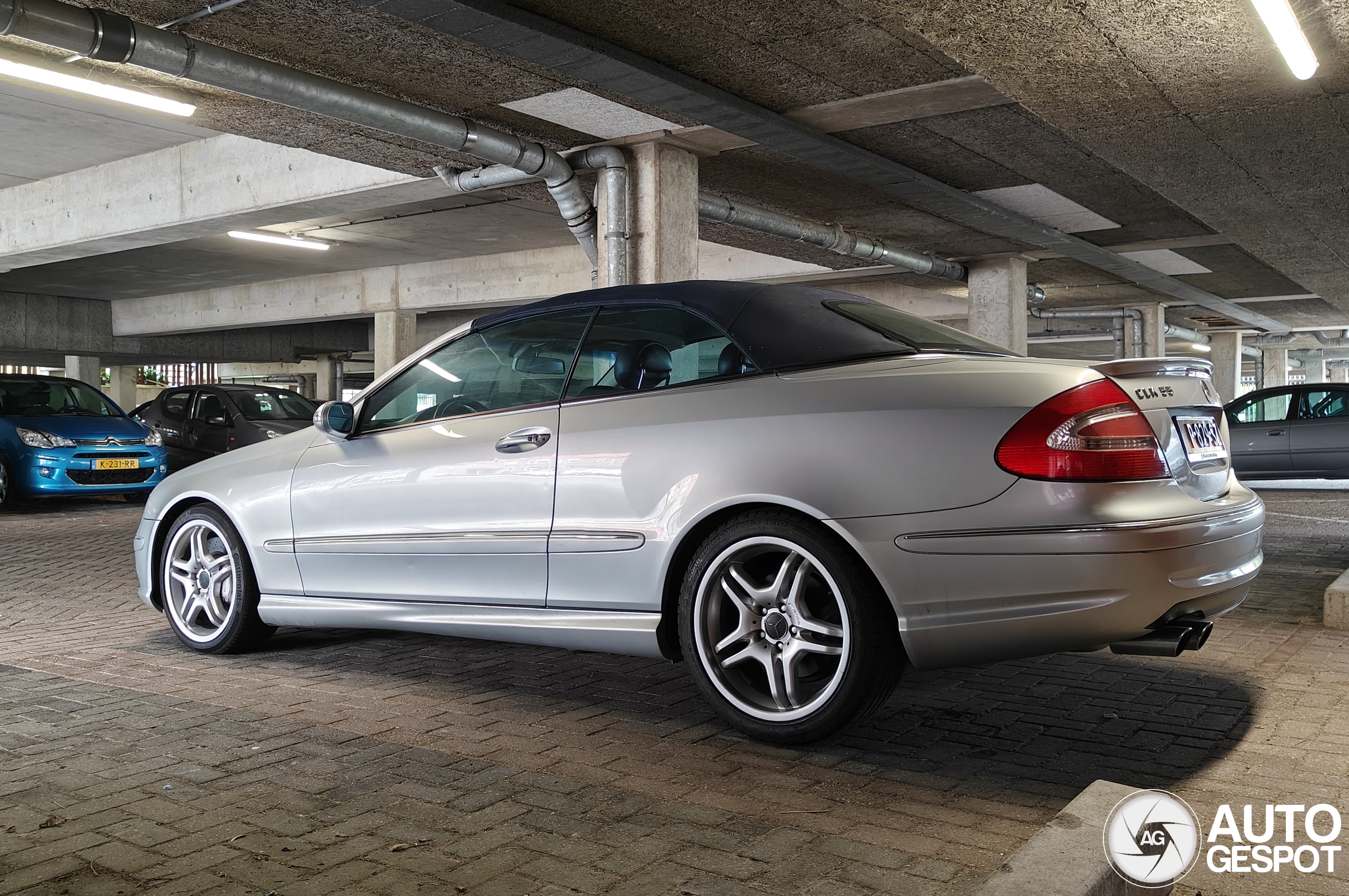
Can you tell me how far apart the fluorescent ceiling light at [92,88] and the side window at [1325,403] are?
13.3 m

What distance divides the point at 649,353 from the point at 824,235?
11296 mm

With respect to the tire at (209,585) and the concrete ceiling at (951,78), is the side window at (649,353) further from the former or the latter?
the concrete ceiling at (951,78)

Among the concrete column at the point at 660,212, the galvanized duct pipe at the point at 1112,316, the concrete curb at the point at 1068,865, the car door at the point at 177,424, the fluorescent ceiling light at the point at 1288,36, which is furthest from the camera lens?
the galvanized duct pipe at the point at 1112,316

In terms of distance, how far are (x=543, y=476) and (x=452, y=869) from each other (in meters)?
1.67

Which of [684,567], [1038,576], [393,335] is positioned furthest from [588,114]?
[393,335]

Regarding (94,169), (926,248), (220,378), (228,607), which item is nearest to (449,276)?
(94,169)

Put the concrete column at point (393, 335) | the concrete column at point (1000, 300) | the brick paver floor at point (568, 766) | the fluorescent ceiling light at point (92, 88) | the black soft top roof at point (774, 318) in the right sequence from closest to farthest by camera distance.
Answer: the brick paver floor at point (568, 766)
the black soft top roof at point (774, 318)
the fluorescent ceiling light at point (92, 88)
the concrete column at point (1000, 300)
the concrete column at point (393, 335)

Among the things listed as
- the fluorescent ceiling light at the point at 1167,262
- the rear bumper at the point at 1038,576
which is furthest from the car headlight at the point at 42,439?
the fluorescent ceiling light at the point at 1167,262

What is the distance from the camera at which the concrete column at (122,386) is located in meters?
46.4

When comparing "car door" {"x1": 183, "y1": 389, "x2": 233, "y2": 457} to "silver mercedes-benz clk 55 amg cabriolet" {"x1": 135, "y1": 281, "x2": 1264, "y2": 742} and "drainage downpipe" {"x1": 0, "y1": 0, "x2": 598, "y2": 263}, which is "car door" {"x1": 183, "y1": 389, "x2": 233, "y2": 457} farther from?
"silver mercedes-benz clk 55 amg cabriolet" {"x1": 135, "y1": 281, "x2": 1264, "y2": 742}

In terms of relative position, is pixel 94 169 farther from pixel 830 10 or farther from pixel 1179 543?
pixel 1179 543

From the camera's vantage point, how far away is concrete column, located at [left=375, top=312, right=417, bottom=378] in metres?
25.2

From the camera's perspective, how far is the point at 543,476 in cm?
395

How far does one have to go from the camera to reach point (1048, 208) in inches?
560
